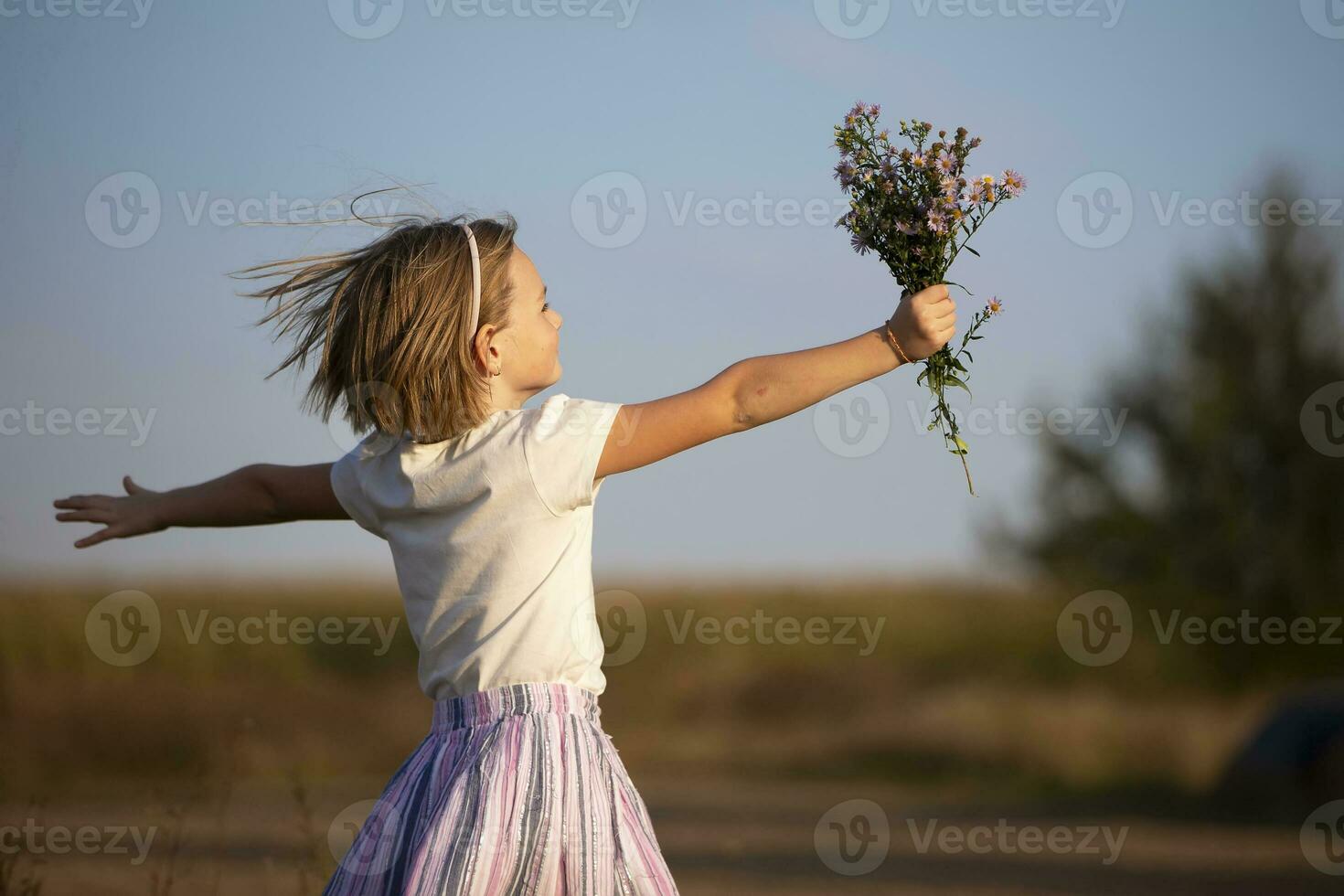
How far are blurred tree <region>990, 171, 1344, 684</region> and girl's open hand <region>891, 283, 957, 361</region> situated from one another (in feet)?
65.7

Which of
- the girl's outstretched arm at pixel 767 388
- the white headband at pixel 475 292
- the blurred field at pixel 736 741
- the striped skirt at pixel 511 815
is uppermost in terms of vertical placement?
the white headband at pixel 475 292

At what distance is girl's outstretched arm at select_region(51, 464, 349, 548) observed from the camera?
3.21 metres

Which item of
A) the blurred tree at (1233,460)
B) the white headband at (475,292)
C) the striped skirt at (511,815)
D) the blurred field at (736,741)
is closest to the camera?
the striped skirt at (511,815)

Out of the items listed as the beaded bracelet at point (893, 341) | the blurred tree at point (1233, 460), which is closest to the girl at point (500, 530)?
the beaded bracelet at point (893, 341)

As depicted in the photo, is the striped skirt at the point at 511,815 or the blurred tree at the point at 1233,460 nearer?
the striped skirt at the point at 511,815

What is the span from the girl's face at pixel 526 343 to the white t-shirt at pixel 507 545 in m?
0.14

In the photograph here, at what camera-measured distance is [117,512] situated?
349 cm

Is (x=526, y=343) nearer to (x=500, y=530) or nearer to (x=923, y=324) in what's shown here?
(x=500, y=530)

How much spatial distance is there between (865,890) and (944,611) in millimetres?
17298

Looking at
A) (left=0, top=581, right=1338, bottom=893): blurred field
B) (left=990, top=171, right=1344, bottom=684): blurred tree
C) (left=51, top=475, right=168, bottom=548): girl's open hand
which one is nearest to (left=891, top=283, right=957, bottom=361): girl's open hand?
(left=51, top=475, right=168, bottom=548): girl's open hand

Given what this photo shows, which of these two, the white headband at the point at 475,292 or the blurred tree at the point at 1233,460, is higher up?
the white headband at the point at 475,292

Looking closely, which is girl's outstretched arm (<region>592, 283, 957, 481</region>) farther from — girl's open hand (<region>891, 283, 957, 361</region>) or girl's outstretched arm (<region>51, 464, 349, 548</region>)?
girl's outstretched arm (<region>51, 464, 349, 548</region>)

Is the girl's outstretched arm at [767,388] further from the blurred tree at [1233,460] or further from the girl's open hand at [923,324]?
the blurred tree at [1233,460]

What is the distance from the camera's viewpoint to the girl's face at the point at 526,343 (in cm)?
293
